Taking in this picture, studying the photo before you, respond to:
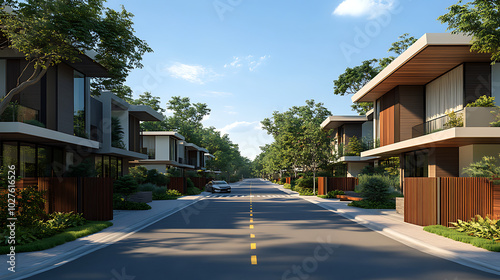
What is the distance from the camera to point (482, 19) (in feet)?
45.6

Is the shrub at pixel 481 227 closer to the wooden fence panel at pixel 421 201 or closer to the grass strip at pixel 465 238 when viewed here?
the grass strip at pixel 465 238

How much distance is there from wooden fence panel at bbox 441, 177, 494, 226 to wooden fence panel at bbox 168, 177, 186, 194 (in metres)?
28.6

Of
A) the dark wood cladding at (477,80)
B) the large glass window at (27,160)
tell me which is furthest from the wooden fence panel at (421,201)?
the large glass window at (27,160)

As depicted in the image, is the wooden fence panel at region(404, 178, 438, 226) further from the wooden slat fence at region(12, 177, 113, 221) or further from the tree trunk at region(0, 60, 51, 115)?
the tree trunk at region(0, 60, 51, 115)

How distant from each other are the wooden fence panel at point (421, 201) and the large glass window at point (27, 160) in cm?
1788

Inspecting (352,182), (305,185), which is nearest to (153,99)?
(305,185)

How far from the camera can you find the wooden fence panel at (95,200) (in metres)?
16.4

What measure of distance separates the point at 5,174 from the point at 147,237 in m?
4.75

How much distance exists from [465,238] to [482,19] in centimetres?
807

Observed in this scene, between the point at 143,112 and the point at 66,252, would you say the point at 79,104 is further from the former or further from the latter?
the point at 66,252

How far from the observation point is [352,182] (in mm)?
38562

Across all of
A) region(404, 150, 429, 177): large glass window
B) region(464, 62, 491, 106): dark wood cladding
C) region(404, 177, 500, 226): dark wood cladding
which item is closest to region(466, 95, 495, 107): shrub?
region(464, 62, 491, 106): dark wood cladding

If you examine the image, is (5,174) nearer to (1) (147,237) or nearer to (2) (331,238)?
(1) (147,237)

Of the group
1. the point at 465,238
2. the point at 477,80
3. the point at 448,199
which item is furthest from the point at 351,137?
the point at 465,238
